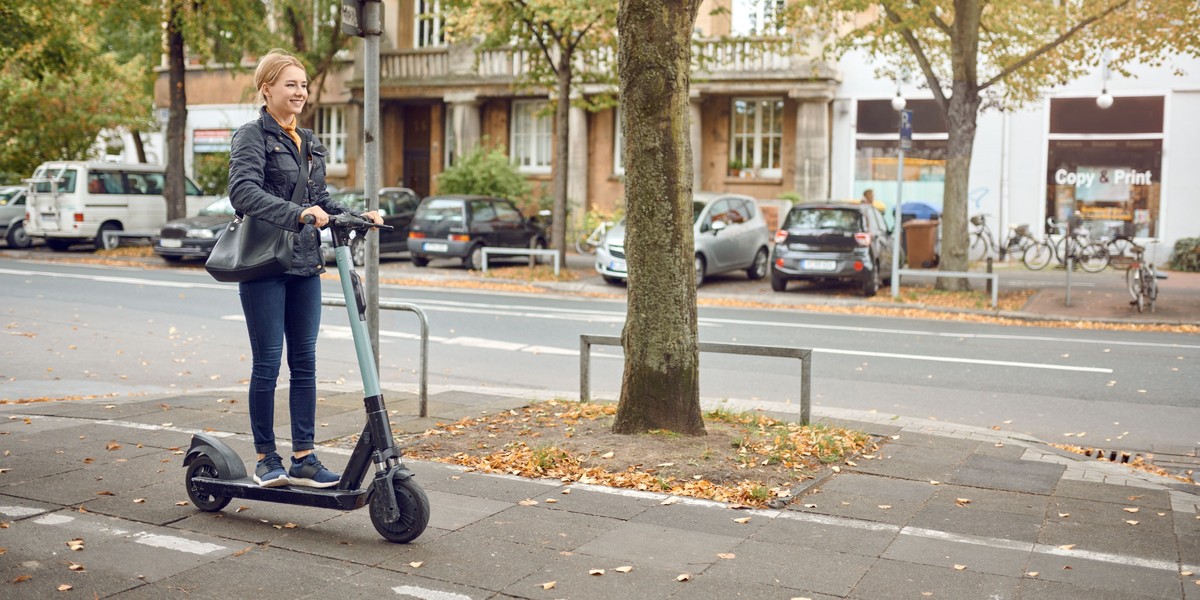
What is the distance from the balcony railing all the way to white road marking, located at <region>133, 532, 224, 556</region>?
21.9m

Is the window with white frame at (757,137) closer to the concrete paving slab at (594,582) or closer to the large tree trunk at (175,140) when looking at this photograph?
the large tree trunk at (175,140)

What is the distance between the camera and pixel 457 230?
24391 millimetres

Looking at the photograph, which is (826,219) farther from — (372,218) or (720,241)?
(372,218)

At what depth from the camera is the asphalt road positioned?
9.87 metres

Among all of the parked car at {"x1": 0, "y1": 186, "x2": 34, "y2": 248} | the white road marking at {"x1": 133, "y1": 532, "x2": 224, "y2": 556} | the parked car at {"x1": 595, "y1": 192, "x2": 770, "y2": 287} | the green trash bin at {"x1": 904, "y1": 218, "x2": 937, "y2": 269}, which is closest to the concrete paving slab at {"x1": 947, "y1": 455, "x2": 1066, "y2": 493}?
the white road marking at {"x1": 133, "y1": 532, "x2": 224, "y2": 556}

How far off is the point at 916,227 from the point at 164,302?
15.1m

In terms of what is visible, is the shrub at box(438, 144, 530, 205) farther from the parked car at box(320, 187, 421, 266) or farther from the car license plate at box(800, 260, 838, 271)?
the car license plate at box(800, 260, 838, 271)

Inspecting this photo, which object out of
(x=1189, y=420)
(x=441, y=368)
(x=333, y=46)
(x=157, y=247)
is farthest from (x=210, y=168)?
(x=1189, y=420)

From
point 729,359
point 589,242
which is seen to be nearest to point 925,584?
point 729,359

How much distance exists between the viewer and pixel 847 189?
1221 inches

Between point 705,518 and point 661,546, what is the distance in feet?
1.73

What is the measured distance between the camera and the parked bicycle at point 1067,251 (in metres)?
26.5

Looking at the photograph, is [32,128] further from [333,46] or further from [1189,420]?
[1189,420]

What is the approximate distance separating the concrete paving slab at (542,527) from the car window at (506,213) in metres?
20.2
